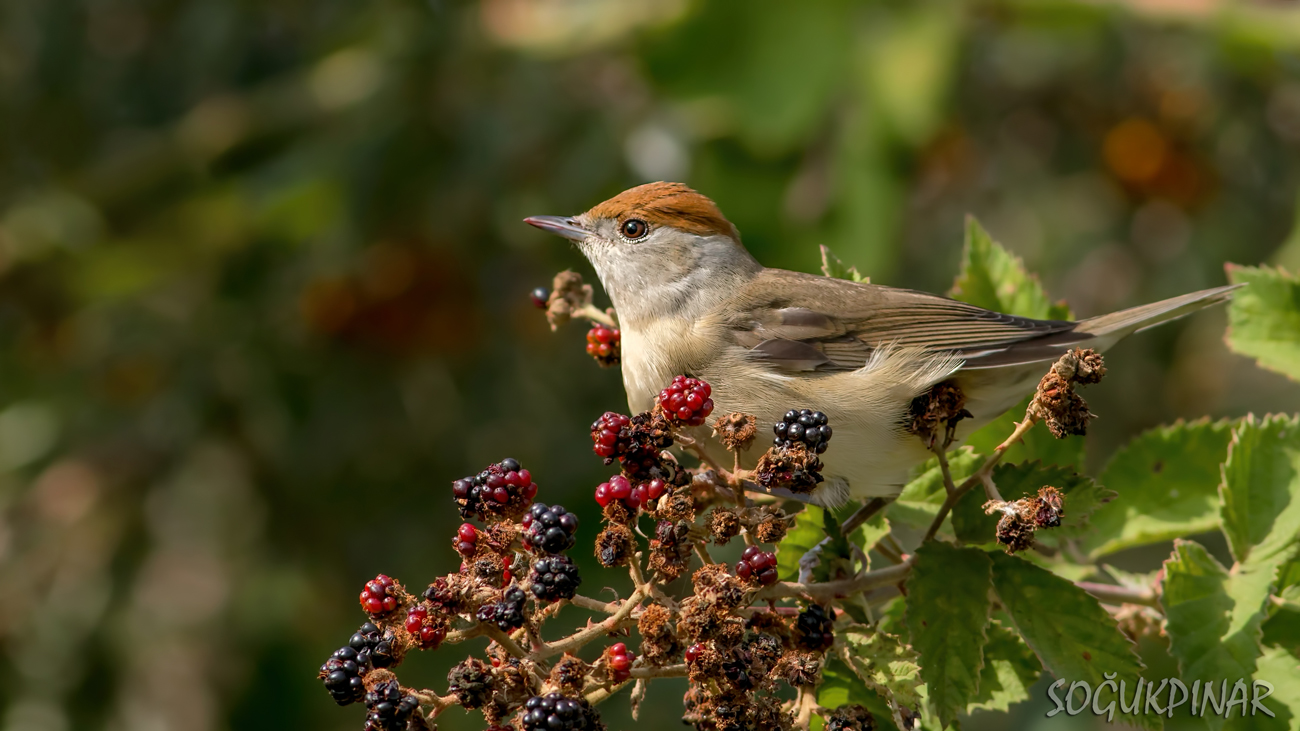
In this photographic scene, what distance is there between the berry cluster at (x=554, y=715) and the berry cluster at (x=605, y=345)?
52.1 inches

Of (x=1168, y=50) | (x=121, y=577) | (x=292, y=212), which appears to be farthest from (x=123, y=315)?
(x=1168, y=50)

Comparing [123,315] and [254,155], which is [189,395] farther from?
[254,155]

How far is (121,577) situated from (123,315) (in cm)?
136

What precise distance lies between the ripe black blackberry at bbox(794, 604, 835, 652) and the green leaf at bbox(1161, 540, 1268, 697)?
32.0 inches

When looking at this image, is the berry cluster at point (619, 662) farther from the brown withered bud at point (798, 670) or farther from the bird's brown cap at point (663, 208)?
the bird's brown cap at point (663, 208)

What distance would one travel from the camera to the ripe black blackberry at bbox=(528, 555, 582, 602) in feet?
7.28

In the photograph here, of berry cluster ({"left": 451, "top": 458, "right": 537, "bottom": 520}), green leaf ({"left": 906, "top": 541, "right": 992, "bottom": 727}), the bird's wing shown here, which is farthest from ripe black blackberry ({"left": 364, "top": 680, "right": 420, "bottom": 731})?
the bird's wing

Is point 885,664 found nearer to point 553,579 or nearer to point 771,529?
point 771,529

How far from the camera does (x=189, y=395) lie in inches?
219

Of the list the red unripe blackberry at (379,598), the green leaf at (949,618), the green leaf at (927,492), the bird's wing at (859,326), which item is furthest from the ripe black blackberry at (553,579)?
the bird's wing at (859,326)

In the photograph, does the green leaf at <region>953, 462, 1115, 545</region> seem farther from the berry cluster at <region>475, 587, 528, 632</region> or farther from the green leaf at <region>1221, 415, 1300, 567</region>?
the berry cluster at <region>475, 587, 528, 632</region>

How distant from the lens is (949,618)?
8.07 feet

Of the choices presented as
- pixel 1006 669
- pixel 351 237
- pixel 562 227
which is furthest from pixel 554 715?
pixel 351 237

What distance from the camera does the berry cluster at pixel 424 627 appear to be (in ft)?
7.29
